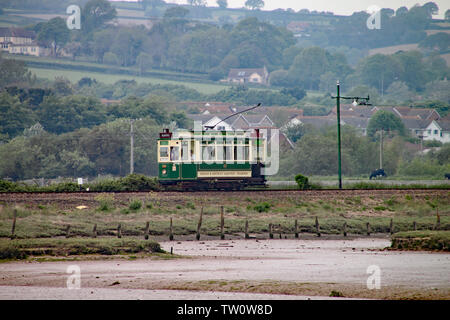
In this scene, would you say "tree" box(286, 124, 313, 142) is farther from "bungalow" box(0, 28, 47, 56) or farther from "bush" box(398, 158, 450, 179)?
"bungalow" box(0, 28, 47, 56)

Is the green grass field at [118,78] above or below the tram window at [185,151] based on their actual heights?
above

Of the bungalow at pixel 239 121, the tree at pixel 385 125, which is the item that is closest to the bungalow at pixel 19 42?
the bungalow at pixel 239 121

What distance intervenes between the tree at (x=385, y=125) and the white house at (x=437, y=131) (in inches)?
551

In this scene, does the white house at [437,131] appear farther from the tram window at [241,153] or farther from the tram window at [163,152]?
the tram window at [163,152]

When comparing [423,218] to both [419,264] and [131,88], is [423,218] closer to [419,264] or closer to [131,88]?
[419,264]

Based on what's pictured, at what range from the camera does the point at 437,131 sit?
133 m

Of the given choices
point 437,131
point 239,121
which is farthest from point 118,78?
point 437,131

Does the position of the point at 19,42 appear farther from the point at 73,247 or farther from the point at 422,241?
the point at 422,241

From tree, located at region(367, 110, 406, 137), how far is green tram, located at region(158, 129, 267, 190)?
73697mm

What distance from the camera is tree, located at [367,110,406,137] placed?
393 ft

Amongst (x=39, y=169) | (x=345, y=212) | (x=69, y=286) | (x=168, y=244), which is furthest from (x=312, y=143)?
A: (x=69, y=286)

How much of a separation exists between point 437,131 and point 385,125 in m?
16.9

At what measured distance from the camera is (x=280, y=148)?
327ft

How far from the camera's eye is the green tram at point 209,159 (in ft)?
155
